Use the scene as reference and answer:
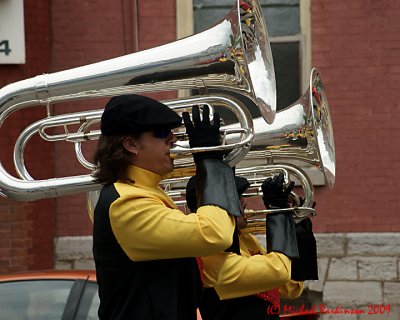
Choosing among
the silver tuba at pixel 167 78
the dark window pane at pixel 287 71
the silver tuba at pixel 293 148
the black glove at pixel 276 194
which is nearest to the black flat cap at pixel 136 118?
the silver tuba at pixel 167 78

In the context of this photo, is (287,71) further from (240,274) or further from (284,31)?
(240,274)

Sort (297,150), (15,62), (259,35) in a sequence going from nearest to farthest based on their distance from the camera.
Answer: (259,35), (297,150), (15,62)

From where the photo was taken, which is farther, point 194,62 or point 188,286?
point 194,62

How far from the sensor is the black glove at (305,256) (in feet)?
15.5

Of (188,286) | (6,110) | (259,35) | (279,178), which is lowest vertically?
(188,286)

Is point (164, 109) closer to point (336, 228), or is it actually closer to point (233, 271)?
point (233, 271)

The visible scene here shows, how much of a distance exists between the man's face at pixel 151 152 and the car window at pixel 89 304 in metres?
2.27

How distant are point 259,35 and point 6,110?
3.69 ft

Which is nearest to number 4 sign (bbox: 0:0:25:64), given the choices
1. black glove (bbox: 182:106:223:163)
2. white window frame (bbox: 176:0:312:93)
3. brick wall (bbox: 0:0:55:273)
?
brick wall (bbox: 0:0:55:273)

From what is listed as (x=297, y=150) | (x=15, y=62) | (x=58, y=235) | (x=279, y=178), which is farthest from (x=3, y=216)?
(x=279, y=178)

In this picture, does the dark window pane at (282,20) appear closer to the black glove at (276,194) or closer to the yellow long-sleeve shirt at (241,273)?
the black glove at (276,194)

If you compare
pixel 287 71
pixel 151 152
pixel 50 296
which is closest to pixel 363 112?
pixel 287 71

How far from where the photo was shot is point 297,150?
5.01 m

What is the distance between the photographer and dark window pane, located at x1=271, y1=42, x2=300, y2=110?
8.56m
